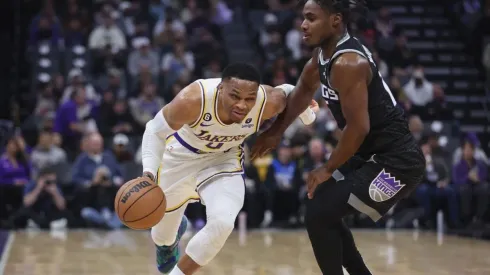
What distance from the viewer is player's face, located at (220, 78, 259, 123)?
225 inches

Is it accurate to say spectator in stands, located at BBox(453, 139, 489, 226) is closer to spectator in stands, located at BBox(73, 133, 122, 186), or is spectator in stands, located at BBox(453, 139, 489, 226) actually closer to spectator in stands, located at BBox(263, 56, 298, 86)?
spectator in stands, located at BBox(263, 56, 298, 86)

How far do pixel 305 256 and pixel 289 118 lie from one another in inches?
127

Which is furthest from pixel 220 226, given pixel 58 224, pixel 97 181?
pixel 58 224

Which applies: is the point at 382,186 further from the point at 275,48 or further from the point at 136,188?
the point at 275,48

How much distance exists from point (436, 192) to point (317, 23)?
7577 mm

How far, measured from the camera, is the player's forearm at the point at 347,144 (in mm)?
4969

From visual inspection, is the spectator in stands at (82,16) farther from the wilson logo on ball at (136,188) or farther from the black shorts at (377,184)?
the black shorts at (377,184)

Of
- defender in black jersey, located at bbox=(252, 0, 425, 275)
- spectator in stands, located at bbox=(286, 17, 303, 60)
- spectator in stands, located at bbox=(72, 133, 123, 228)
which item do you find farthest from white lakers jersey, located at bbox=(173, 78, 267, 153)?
spectator in stands, located at bbox=(286, 17, 303, 60)

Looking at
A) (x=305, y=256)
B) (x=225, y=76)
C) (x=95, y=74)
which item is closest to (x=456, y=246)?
(x=305, y=256)

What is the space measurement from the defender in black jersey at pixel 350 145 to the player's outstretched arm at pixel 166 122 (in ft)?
3.33

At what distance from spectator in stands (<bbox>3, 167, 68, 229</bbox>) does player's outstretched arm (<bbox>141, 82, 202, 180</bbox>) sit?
20.9 ft

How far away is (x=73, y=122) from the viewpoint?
42.4 feet

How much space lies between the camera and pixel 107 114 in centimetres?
1308

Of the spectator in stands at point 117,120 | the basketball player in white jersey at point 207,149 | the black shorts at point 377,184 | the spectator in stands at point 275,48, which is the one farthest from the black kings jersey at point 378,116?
the spectator in stands at point 275,48
